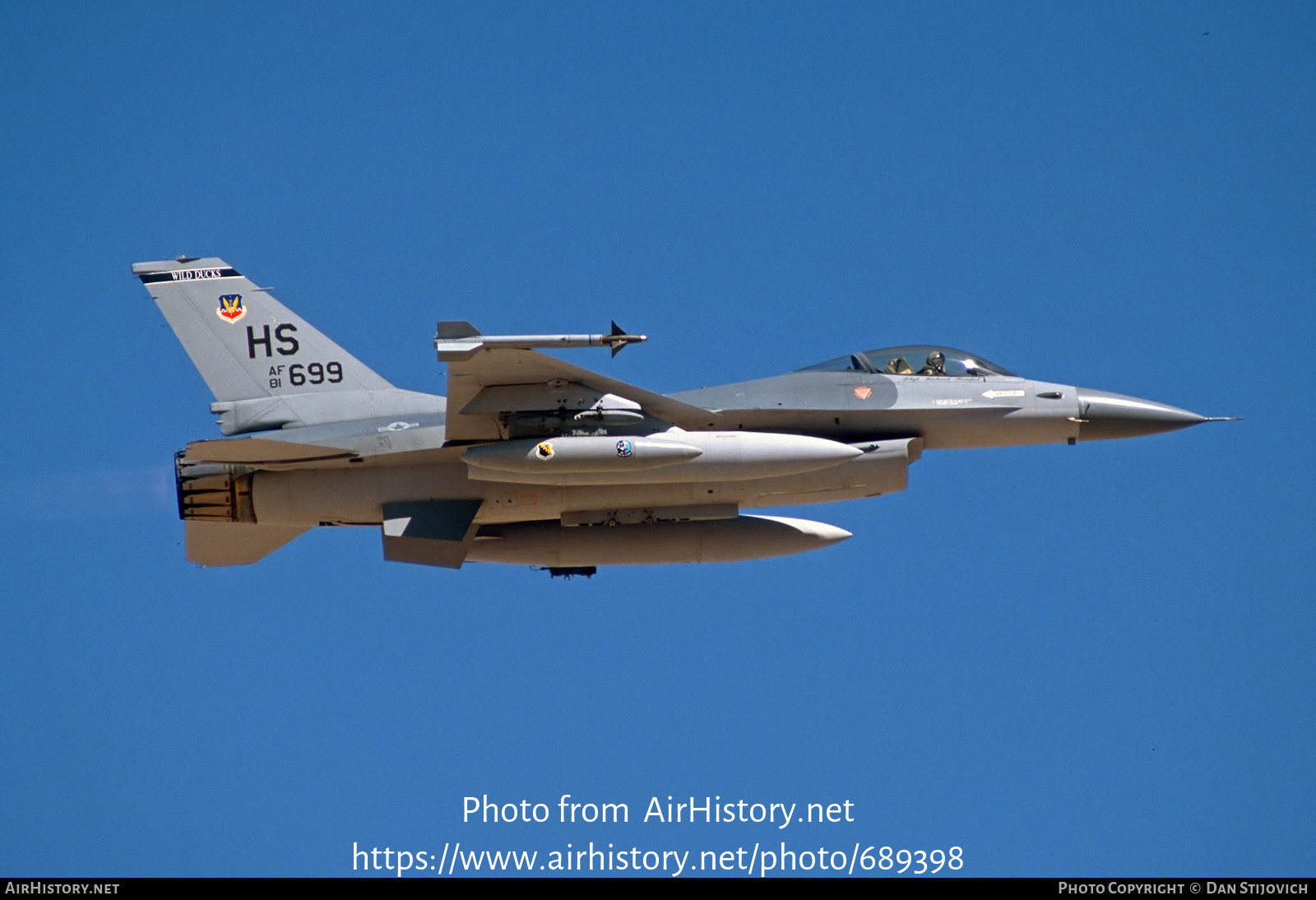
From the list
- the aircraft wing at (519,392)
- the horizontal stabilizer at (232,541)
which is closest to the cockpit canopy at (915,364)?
the aircraft wing at (519,392)

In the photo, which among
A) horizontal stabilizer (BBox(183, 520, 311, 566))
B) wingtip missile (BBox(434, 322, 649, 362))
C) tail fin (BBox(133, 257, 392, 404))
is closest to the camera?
wingtip missile (BBox(434, 322, 649, 362))

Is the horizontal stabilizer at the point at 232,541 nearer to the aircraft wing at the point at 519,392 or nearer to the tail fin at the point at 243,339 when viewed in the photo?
the tail fin at the point at 243,339

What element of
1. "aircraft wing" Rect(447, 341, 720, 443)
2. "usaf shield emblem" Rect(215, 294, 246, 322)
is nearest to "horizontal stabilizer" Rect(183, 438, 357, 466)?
"aircraft wing" Rect(447, 341, 720, 443)

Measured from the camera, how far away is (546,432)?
20.8 m

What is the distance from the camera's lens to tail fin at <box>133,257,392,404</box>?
2230 centimetres

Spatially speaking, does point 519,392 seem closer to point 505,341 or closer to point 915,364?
point 505,341

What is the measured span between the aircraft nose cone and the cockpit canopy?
100cm

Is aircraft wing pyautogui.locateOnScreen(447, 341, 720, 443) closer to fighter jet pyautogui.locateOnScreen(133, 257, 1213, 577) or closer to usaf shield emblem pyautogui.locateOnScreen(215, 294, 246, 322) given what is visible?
fighter jet pyautogui.locateOnScreen(133, 257, 1213, 577)

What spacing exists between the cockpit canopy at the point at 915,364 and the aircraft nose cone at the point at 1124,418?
1.00 metres

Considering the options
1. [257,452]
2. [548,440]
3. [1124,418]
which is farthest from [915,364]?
[257,452]

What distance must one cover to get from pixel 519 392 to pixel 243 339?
4014mm
